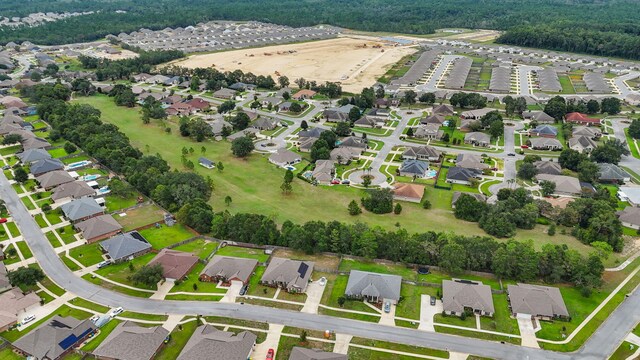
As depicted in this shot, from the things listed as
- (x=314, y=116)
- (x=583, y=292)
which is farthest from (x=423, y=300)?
(x=314, y=116)

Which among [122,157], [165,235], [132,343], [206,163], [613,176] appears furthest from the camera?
[206,163]

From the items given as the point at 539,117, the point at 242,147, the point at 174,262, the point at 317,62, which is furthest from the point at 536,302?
the point at 317,62

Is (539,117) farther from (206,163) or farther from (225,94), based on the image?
(225,94)

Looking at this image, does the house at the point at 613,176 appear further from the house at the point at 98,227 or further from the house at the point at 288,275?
the house at the point at 98,227

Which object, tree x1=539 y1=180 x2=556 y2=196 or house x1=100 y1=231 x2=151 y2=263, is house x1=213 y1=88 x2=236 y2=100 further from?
tree x1=539 y1=180 x2=556 y2=196

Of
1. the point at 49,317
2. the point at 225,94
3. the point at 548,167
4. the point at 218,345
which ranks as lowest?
the point at 225,94

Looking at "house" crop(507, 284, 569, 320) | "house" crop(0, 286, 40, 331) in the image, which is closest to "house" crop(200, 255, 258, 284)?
"house" crop(0, 286, 40, 331)
